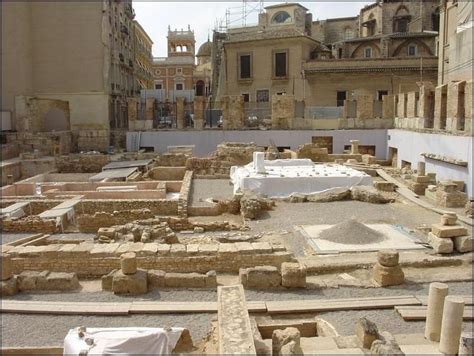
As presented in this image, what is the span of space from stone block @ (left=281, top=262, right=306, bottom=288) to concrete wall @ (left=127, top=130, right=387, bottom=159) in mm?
19339

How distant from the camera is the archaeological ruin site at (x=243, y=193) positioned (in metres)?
6.80

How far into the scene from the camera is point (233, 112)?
2822 cm

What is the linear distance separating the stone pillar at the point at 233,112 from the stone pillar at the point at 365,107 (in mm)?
6512

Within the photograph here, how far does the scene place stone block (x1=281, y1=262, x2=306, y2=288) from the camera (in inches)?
321

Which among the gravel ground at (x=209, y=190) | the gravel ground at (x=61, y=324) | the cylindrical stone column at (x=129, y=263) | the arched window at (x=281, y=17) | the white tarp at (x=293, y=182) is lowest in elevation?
the gravel ground at (x=61, y=324)

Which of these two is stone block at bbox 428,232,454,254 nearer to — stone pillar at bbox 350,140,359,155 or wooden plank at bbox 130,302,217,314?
wooden plank at bbox 130,302,217,314

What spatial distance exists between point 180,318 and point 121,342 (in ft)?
7.47

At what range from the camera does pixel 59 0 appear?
28859 millimetres

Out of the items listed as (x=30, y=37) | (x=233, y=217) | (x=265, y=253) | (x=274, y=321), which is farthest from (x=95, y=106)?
(x=274, y=321)

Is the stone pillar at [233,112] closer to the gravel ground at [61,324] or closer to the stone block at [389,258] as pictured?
the stone block at [389,258]

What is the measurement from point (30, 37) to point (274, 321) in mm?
27570

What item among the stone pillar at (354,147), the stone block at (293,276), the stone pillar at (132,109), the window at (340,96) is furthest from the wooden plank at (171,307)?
the window at (340,96)

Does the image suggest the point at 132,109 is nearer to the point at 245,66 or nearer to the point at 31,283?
the point at 245,66

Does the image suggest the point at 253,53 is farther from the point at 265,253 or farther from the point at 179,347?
the point at 179,347
